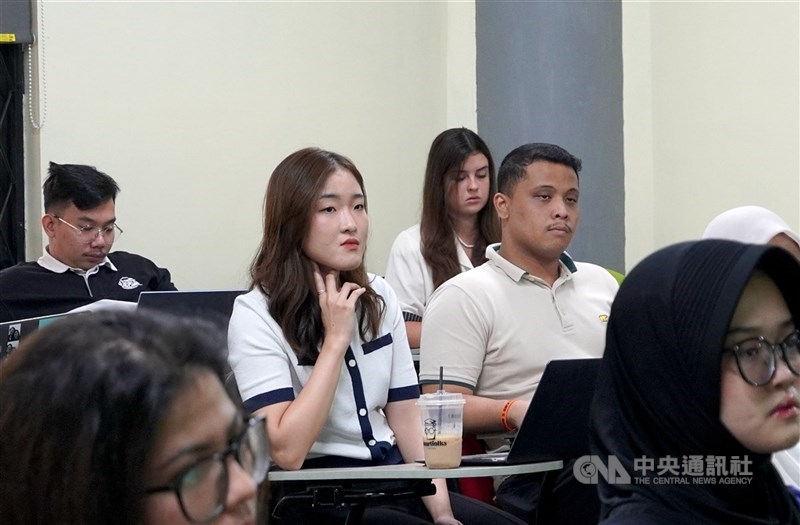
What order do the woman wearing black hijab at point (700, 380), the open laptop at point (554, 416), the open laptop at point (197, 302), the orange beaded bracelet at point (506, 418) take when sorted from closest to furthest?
the woman wearing black hijab at point (700, 380), the open laptop at point (554, 416), the orange beaded bracelet at point (506, 418), the open laptop at point (197, 302)

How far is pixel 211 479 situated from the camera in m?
0.86

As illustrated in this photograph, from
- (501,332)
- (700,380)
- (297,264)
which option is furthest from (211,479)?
(501,332)

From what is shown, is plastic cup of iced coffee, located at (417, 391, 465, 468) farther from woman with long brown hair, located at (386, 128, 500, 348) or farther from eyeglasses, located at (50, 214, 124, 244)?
eyeglasses, located at (50, 214, 124, 244)

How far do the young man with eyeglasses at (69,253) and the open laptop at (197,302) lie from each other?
1118 mm

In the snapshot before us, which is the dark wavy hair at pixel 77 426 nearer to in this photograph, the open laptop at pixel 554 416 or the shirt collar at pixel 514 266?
the open laptop at pixel 554 416

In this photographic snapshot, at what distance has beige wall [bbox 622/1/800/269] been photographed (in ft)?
14.0

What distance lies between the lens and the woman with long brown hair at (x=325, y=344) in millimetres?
2373

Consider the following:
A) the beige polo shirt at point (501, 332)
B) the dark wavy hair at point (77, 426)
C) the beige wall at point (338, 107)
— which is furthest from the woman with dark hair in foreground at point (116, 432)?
the beige wall at point (338, 107)

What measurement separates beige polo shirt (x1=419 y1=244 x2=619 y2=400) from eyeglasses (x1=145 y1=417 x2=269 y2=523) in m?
1.93

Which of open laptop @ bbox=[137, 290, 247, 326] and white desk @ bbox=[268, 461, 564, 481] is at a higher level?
open laptop @ bbox=[137, 290, 247, 326]

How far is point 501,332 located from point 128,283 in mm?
1879

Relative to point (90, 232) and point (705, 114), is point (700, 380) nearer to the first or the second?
point (90, 232)

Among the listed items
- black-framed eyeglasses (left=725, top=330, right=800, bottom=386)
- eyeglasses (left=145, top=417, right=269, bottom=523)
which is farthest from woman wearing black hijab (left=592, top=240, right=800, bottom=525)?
eyeglasses (left=145, top=417, right=269, bottom=523)

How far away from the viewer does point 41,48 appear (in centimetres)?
442
